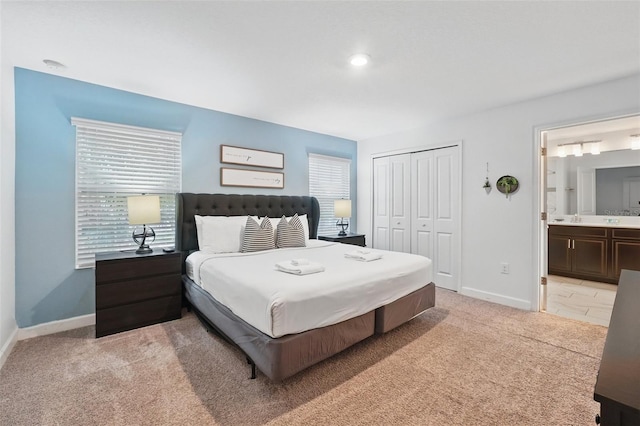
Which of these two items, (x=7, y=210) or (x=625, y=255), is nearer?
(x=7, y=210)

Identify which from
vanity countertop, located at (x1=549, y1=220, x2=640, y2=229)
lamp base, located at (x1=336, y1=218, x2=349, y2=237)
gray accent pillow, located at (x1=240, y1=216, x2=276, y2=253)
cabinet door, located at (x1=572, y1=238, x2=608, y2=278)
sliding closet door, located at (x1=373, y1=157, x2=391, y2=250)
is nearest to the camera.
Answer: gray accent pillow, located at (x1=240, y1=216, x2=276, y2=253)

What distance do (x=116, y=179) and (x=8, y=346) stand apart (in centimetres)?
169

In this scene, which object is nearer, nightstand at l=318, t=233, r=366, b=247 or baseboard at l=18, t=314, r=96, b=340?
baseboard at l=18, t=314, r=96, b=340

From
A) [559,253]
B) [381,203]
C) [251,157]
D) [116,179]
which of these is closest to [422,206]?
[381,203]

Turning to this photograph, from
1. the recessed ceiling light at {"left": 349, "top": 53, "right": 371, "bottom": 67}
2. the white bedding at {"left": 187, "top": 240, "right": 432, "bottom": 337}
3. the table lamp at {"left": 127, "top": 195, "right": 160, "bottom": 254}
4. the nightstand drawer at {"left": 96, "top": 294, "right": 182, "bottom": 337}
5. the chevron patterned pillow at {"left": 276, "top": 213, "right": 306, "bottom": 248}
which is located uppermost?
the recessed ceiling light at {"left": 349, "top": 53, "right": 371, "bottom": 67}

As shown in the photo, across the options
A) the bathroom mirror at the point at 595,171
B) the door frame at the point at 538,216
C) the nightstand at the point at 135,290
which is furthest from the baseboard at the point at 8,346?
the bathroom mirror at the point at 595,171

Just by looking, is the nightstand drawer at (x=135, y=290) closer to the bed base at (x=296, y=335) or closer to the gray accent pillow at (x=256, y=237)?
the bed base at (x=296, y=335)

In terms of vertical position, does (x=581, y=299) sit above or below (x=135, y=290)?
below

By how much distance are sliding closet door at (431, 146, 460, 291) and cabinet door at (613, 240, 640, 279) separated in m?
2.41

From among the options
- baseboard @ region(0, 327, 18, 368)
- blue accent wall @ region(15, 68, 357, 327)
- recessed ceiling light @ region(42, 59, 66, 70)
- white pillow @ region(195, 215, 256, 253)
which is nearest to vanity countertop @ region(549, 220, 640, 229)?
white pillow @ region(195, 215, 256, 253)

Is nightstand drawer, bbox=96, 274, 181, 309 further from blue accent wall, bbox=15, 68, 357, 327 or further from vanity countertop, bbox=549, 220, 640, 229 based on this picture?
vanity countertop, bbox=549, 220, 640, 229

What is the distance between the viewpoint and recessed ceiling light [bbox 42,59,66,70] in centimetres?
249

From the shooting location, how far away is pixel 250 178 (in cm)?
412

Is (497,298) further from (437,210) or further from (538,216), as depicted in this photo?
(437,210)
